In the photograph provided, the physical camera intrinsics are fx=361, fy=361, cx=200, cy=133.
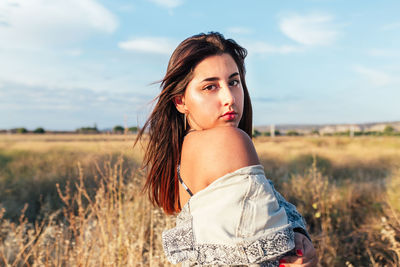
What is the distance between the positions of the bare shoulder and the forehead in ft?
0.85

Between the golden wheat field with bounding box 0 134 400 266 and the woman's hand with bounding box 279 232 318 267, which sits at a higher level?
the woman's hand with bounding box 279 232 318 267

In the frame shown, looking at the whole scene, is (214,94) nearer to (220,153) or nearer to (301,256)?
(220,153)

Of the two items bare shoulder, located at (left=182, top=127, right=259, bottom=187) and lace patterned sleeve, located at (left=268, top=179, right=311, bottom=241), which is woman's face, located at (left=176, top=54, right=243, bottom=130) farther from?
lace patterned sleeve, located at (left=268, top=179, right=311, bottom=241)

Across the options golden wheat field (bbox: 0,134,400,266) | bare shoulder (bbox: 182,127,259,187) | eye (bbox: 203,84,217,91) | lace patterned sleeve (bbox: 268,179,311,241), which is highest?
eye (bbox: 203,84,217,91)

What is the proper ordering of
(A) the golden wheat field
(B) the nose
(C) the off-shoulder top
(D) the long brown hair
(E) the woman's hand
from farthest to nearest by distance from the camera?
(A) the golden wheat field → (D) the long brown hair → (B) the nose → (E) the woman's hand → (C) the off-shoulder top

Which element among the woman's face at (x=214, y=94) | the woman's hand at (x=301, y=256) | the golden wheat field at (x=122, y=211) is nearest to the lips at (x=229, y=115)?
the woman's face at (x=214, y=94)

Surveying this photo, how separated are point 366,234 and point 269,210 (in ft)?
17.7

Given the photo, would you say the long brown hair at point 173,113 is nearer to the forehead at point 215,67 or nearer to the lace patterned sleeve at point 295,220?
the forehead at point 215,67

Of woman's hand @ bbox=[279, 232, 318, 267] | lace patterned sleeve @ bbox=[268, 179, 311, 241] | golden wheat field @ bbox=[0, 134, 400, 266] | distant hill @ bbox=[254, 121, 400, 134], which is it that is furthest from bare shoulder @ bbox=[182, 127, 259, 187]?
distant hill @ bbox=[254, 121, 400, 134]

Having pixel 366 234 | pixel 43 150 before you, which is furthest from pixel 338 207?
pixel 43 150

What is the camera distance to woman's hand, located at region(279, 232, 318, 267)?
1313 millimetres

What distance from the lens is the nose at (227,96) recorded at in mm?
1448

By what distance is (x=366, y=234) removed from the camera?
5809 mm

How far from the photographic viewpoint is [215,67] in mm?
→ 1525
